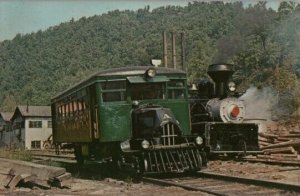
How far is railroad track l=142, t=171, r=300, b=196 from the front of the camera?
847cm

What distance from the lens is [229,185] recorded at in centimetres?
A: 973

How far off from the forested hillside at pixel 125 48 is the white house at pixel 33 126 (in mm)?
17035

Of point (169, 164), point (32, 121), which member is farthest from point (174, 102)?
point (32, 121)

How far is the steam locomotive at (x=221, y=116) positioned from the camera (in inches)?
601

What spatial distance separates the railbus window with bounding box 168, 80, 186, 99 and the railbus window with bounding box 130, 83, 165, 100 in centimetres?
24

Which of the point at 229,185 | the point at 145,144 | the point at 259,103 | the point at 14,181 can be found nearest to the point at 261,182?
the point at 229,185

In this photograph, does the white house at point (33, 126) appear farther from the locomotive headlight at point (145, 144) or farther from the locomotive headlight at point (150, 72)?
the locomotive headlight at point (145, 144)

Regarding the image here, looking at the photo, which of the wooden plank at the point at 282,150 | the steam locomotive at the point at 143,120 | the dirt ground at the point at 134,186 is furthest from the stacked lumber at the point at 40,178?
the wooden plank at the point at 282,150

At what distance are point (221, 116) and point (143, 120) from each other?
434 cm

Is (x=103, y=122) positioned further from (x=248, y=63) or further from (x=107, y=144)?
(x=248, y=63)

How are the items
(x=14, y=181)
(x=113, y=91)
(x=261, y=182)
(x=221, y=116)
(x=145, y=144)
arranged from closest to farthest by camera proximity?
(x=261, y=182) → (x=14, y=181) → (x=145, y=144) → (x=113, y=91) → (x=221, y=116)

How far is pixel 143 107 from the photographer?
12172 mm

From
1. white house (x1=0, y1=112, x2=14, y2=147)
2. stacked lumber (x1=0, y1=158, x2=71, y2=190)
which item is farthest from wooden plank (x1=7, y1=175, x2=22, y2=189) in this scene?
white house (x1=0, y1=112, x2=14, y2=147)

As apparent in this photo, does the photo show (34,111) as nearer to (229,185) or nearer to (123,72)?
(123,72)
